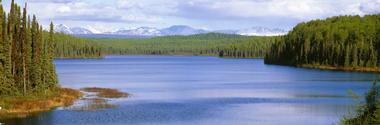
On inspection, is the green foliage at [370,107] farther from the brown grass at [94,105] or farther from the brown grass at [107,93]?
the brown grass at [107,93]

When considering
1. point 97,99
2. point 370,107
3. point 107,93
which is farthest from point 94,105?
point 370,107

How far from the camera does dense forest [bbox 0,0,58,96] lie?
6694 centimetres

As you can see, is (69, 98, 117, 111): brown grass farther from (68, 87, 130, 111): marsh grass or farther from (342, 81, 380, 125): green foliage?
(342, 81, 380, 125): green foliage

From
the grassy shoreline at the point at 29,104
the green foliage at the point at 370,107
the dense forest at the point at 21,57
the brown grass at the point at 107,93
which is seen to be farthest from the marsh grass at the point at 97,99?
the green foliage at the point at 370,107

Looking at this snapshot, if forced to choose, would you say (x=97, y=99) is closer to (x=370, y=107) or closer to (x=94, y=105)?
(x=94, y=105)

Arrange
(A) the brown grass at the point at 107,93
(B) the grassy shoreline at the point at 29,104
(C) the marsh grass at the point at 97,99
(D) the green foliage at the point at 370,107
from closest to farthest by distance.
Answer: (D) the green foliage at the point at 370,107 < (B) the grassy shoreline at the point at 29,104 < (C) the marsh grass at the point at 97,99 < (A) the brown grass at the point at 107,93

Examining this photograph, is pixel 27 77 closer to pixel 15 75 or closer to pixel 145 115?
pixel 15 75

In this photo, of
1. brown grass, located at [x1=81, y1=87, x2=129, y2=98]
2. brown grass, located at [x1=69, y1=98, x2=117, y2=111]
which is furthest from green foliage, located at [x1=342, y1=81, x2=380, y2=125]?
brown grass, located at [x1=81, y1=87, x2=129, y2=98]

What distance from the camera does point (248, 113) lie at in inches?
2544

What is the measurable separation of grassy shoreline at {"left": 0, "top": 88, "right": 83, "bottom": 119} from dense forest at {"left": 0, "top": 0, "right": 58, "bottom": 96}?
168 centimetres

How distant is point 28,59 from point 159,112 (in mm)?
17863

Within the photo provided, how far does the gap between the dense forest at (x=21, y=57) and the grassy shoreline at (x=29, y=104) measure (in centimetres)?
168

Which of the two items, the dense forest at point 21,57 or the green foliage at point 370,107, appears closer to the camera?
the green foliage at point 370,107

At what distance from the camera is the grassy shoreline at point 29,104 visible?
60.6 meters
